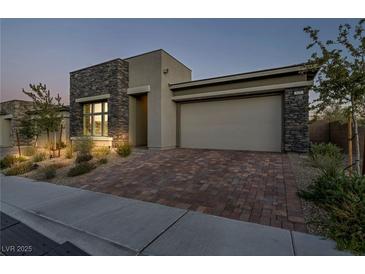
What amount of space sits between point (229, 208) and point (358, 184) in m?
2.41

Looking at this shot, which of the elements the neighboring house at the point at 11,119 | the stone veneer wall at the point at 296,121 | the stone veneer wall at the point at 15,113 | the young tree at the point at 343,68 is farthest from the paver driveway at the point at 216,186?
the neighboring house at the point at 11,119

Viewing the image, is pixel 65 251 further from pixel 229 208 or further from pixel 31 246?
pixel 229 208

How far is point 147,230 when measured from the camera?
250cm

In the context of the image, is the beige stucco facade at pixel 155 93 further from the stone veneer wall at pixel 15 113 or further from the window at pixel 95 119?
the stone veneer wall at pixel 15 113

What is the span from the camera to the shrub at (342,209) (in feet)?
6.90

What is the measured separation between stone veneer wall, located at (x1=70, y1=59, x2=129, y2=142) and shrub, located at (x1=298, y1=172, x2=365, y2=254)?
9.67m

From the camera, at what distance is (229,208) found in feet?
10.3

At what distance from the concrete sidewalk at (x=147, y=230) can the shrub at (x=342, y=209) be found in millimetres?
240

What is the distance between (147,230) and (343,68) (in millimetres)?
5426

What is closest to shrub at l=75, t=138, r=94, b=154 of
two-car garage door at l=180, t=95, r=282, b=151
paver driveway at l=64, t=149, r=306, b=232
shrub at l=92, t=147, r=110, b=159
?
shrub at l=92, t=147, r=110, b=159

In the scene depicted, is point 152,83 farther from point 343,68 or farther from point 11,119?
point 11,119

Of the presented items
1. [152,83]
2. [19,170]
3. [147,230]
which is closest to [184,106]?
[152,83]

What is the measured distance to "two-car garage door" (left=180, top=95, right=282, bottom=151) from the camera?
8.57 meters

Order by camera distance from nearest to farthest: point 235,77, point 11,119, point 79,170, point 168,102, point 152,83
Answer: point 79,170
point 235,77
point 152,83
point 168,102
point 11,119
